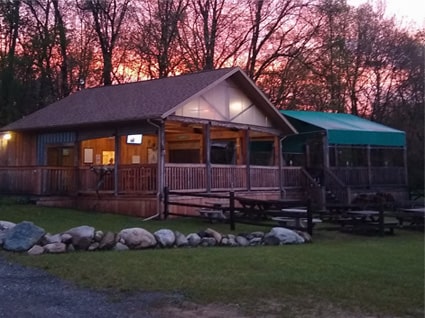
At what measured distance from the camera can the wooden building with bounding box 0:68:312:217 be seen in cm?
1925

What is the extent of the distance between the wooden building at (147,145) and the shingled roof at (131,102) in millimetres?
61

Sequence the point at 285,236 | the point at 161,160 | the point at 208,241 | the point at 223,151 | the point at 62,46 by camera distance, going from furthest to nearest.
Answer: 1. the point at 62,46
2. the point at 223,151
3. the point at 161,160
4. the point at 285,236
5. the point at 208,241

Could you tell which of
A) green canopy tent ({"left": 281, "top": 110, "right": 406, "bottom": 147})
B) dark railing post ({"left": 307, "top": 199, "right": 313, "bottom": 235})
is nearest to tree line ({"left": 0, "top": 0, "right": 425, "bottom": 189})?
green canopy tent ({"left": 281, "top": 110, "right": 406, "bottom": 147})

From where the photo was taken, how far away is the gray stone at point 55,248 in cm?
1066

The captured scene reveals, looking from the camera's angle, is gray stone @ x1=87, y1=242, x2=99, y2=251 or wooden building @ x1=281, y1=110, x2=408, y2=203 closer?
gray stone @ x1=87, y1=242, x2=99, y2=251

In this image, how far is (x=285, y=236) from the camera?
520 inches

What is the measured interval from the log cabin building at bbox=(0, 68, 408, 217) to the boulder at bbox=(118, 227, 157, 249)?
257 inches

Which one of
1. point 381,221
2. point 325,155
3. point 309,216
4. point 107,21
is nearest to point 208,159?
point 309,216

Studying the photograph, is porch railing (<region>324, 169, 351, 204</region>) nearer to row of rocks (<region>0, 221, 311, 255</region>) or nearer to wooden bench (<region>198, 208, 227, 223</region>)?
wooden bench (<region>198, 208, 227, 223</region>)

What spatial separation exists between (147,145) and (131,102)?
3070mm

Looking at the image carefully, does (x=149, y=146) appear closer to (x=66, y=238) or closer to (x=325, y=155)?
(x=325, y=155)

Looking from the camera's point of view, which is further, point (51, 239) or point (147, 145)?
point (147, 145)

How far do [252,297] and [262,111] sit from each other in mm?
16895

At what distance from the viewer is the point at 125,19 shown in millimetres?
34844
